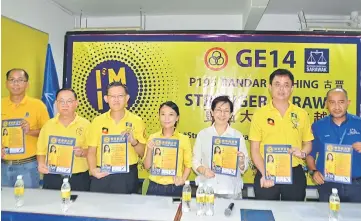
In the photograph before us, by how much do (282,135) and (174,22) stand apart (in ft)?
11.0

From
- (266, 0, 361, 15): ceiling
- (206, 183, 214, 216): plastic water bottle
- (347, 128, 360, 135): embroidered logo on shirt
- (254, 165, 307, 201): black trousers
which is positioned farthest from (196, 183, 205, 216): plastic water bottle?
(266, 0, 361, 15): ceiling

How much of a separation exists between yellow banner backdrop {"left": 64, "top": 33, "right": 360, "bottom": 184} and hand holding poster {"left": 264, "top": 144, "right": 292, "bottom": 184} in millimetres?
1121

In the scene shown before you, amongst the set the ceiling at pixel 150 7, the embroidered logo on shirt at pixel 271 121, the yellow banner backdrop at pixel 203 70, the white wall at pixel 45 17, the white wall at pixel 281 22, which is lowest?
the embroidered logo on shirt at pixel 271 121

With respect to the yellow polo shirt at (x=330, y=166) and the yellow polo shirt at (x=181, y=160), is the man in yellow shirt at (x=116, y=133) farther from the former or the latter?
the yellow polo shirt at (x=330, y=166)

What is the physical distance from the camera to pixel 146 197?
2.53 meters

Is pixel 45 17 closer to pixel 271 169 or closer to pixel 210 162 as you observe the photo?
pixel 210 162

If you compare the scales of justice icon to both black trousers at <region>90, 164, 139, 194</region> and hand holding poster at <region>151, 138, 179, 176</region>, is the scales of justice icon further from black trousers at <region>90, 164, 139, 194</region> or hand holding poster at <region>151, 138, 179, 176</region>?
black trousers at <region>90, 164, 139, 194</region>

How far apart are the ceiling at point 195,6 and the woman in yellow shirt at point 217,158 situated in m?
2.73

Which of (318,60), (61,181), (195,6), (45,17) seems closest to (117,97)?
(61,181)

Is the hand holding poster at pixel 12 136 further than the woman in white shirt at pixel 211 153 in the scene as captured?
Yes

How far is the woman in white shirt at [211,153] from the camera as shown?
8.91ft

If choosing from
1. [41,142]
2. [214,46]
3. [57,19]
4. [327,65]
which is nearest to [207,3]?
[214,46]

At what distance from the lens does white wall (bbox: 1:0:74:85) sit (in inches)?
153

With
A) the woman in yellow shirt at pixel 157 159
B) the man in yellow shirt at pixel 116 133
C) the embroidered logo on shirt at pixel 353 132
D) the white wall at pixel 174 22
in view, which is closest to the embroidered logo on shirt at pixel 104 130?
the man in yellow shirt at pixel 116 133
